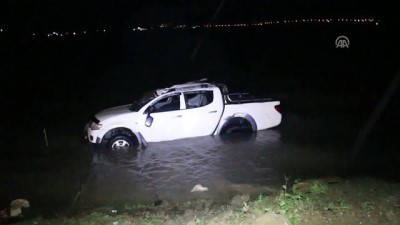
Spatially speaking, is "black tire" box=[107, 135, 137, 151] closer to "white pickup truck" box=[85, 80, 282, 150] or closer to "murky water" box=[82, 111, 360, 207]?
"white pickup truck" box=[85, 80, 282, 150]

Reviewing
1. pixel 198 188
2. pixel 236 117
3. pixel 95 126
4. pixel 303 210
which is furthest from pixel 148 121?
pixel 303 210

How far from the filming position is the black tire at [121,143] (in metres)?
11.8

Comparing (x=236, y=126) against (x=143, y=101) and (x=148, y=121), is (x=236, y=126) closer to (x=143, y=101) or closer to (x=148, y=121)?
(x=148, y=121)

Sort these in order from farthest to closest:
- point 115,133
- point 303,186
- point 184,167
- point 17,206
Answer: point 115,133 → point 184,167 → point 17,206 → point 303,186

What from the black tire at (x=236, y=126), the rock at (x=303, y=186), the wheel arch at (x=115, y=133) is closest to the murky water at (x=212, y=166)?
the black tire at (x=236, y=126)

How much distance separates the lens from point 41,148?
13.4 m

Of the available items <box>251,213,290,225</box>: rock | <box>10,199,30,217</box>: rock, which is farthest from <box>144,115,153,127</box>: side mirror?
<box>251,213,290,225</box>: rock

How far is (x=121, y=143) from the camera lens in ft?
39.0

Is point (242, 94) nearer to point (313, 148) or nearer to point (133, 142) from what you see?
point (313, 148)

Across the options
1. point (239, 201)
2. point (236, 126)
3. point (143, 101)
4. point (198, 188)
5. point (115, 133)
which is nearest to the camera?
point (239, 201)

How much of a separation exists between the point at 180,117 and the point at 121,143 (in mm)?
1688

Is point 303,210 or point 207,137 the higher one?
point 207,137

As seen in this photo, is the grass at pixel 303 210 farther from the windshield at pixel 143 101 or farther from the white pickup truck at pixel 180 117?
the windshield at pixel 143 101

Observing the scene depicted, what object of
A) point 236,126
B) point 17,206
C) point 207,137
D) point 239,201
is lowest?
point 239,201
